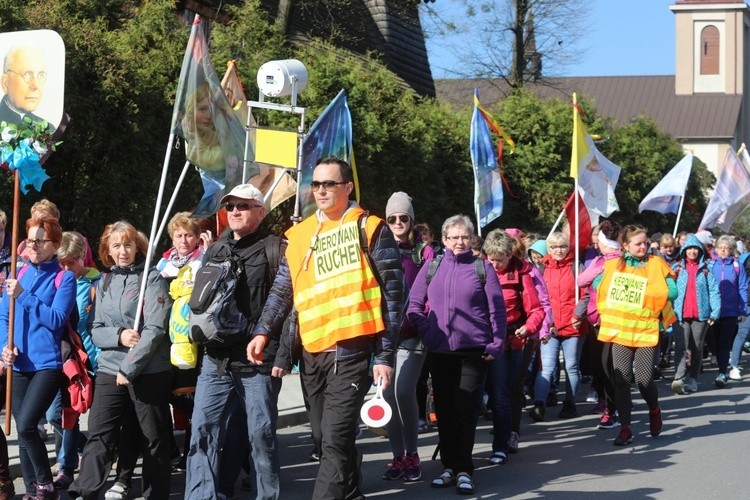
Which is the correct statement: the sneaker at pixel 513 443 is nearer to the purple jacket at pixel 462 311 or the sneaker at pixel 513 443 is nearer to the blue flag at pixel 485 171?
the purple jacket at pixel 462 311

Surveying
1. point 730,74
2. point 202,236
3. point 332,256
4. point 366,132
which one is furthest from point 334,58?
point 730,74

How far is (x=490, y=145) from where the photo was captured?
1435 centimetres

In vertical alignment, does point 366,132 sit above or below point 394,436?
above

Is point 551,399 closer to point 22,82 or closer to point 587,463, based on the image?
point 587,463

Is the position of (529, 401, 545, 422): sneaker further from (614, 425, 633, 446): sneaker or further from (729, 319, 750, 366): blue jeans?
(729, 319, 750, 366): blue jeans

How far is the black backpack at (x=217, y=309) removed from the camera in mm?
6395

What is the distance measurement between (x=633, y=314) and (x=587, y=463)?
1512 mm

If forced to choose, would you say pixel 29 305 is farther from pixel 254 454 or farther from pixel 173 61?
pixel 173 61

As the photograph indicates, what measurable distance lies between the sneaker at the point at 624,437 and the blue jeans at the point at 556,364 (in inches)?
63.8

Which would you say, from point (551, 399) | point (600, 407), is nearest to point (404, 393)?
point (600, 407)

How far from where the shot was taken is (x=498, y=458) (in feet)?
29.2

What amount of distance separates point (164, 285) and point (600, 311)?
14.3 ft

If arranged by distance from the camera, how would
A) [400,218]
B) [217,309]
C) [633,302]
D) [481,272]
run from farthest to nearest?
[633,302] < [400,218] < [481,272] < [217,309]

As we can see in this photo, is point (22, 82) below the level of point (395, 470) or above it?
above
